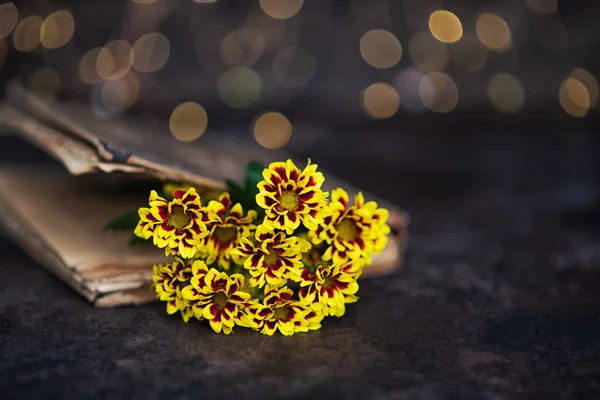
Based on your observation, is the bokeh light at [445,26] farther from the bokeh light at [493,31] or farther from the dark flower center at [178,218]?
the dark flower center at [178,218]

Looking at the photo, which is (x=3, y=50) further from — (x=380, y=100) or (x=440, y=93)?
(x=440, y=93)

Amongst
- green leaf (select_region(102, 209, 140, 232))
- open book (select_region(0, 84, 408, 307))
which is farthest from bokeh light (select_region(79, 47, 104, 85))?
green leaf (select_region(102, 209, 140, 232))

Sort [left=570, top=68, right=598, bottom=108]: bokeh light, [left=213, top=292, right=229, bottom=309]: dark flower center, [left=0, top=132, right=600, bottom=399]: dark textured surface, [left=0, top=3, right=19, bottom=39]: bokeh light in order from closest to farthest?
[left=0, top=132, right=600, bottom=399]: dark textured surface, [left=213, top=292, right=229, bottom=309]: dark flower center, [left=0, top=3, right=19, bottom=39]: bokeh light, [left=570, top=68, right=598, bottom=108]: bokeh light

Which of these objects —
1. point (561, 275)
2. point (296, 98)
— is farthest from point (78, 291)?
point (296, 98)

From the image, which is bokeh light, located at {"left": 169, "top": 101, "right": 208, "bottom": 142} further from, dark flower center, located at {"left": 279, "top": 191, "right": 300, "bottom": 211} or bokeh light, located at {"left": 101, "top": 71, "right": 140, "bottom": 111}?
dark flower center, located at {"left": 279, "top": 191, "right": 300, "bottom": 211}

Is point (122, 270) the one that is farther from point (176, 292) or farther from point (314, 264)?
point (314, 264)

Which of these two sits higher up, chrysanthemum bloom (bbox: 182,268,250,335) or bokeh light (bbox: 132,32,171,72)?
bokeh light (bbox: 132,32,171,72)

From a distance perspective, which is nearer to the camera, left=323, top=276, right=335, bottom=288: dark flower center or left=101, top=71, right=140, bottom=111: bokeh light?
left=323, top=276, right=335, bottom=288: dark flower center

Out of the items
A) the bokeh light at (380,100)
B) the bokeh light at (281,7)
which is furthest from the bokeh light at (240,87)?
the bokeh light at (380,100)

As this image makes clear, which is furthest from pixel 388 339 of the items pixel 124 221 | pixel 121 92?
pixel 121 92
